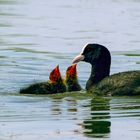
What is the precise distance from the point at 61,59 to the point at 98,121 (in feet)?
23.6

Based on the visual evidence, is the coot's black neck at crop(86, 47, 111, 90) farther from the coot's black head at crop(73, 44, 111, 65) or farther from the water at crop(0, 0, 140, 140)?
the water at crop(0, 0, 140, 140)

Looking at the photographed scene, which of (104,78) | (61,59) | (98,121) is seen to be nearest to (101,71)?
(104,78)

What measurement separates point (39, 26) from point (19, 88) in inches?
404

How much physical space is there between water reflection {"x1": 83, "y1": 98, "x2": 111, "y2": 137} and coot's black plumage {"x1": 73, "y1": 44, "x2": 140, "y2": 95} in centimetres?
66

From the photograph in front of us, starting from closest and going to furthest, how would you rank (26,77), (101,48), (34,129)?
(34,129), (101,48), (26,77)

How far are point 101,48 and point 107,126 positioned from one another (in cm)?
407

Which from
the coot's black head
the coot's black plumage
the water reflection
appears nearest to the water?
the water reflection

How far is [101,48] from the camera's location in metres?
16.0

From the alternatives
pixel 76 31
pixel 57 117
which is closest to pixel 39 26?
pixel 76 31

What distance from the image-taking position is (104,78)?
1597cm

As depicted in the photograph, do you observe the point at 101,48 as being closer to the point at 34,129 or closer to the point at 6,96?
the point at 6,96

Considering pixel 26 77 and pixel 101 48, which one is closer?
pixel 101 48

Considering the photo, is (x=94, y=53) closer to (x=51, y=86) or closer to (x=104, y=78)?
(x=104, y=78)

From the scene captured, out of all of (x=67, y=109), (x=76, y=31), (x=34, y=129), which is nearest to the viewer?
(x=34, y=129)
